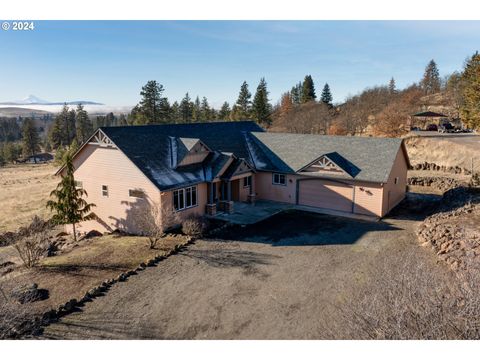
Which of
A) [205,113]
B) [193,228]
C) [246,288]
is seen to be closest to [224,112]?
[205,113]

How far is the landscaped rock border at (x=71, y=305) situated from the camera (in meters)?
12.1

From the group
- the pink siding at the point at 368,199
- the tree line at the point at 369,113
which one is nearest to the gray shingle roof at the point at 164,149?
the pink siding at the point at 368,199

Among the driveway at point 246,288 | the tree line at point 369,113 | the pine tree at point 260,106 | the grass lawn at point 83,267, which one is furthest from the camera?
the pine tree at point 260,106

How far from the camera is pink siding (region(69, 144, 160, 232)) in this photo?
23.5 meters

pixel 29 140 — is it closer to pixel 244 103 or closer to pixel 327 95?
pixel 244 103

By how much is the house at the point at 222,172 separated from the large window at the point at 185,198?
2.8 inches

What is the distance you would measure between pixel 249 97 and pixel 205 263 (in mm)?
72288

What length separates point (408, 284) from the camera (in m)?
9.24

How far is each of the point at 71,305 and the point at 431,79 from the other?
396 ft

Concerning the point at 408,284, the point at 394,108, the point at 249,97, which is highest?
the point at 249,97

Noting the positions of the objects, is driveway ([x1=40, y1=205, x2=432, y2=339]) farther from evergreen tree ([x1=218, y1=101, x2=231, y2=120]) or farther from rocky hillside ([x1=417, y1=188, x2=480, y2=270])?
evergreen tree ([x1=218, y1=101, x2=231, y2=120])

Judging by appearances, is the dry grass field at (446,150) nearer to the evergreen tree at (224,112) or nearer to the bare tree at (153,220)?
the bare tree at (153,220)

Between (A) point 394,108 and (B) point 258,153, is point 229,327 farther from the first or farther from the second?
(A) point 394,108

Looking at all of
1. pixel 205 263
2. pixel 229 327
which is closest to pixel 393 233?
pixel 205 263
